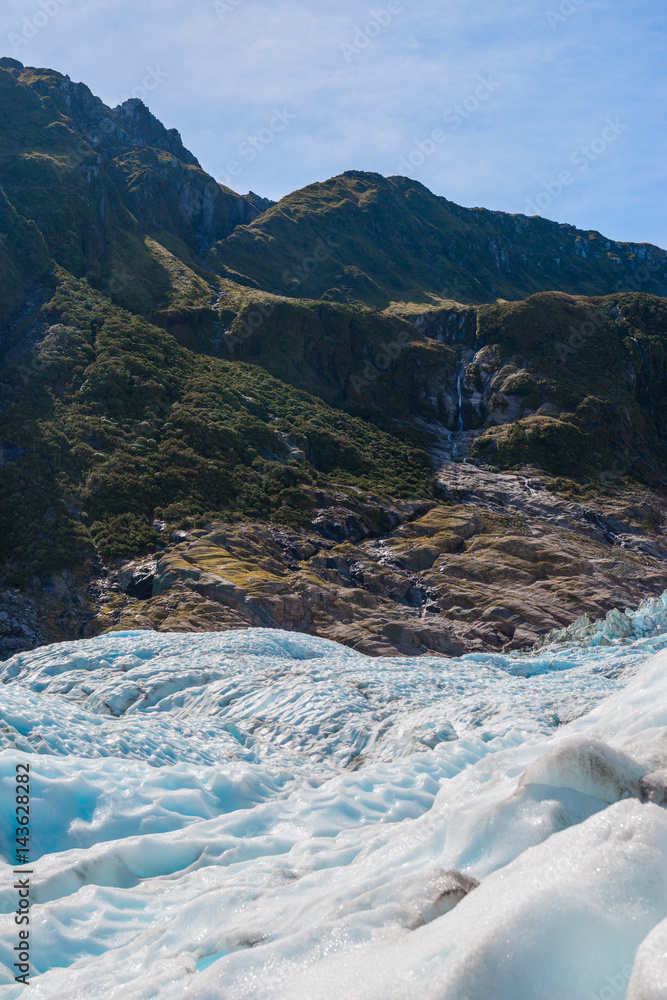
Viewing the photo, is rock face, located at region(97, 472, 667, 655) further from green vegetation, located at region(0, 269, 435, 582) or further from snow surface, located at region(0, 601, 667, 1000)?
snow surface, located at region(0, 601, 667, 1000)

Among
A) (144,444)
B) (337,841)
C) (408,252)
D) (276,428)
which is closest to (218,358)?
(276,428)

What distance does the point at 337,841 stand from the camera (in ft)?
24.1

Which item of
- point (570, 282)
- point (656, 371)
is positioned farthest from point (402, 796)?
point (570, 282)

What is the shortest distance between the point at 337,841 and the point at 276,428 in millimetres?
50357

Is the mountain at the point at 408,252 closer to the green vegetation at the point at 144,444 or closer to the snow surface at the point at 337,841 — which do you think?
the green vegetation at the point at 144,444

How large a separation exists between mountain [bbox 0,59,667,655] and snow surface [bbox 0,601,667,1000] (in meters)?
16.9

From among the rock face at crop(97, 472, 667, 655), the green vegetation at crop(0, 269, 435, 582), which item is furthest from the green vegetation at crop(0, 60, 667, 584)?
the rock face at crop(97, 472, 667, 655)

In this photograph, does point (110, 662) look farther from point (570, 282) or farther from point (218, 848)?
point (570, 282)

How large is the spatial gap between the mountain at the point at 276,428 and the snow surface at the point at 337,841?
55.6ft

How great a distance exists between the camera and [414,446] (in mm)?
62031

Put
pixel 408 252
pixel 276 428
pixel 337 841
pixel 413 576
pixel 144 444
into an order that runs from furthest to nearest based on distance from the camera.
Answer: pixel 408 252
pixel 276 428
pixel 144 444
pixel 413 576
pixel 337 841

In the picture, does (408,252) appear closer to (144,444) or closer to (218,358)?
(218,358)

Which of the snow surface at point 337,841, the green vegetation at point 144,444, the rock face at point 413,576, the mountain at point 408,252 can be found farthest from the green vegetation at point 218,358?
the snow surface at point 337,841

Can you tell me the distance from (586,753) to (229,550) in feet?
113
